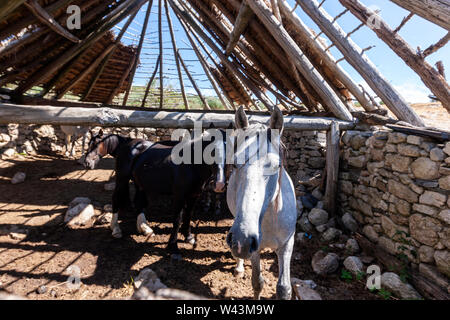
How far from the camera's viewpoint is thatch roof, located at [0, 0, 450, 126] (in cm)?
340

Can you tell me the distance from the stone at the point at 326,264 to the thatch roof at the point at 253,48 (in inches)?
107

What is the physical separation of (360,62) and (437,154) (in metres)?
2.01

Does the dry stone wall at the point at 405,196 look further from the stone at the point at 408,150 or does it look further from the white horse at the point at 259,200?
the white horse at the point at 259,200

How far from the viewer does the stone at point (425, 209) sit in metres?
2.53

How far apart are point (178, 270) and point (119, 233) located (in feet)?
5.40

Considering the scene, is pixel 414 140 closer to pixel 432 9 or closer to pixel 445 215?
pixel 445 215

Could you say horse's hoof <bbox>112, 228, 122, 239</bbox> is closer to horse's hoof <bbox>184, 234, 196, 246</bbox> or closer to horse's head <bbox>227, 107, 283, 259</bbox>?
horse's hoof <bbox>184, 234, 196, 246</bbox>

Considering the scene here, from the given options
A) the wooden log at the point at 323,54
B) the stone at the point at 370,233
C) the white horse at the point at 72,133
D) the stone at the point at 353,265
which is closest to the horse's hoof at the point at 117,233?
the stone at the point at 353,265

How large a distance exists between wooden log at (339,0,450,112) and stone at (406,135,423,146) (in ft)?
1.75

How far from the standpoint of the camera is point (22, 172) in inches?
251

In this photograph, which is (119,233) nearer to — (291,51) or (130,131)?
(291,51)

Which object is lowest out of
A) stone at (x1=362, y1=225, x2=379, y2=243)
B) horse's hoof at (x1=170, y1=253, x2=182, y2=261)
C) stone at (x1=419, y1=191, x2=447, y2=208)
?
horse's hoof at (x1=170, y1=253, x2=182, y2=261)

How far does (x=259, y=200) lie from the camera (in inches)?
59.8

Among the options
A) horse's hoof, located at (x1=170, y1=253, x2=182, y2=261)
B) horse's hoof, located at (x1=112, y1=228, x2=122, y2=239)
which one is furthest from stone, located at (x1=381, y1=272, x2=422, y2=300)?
horse's hoof, located at (x1=112, y1=228, x2=122, y2=239)
